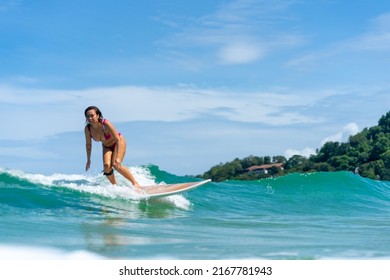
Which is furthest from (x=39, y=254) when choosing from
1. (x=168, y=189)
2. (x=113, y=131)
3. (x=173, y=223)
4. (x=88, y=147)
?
(x=168, y=189)

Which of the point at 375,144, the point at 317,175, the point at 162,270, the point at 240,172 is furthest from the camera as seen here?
the point at 375,144

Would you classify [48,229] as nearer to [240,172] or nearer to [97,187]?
[97,187]

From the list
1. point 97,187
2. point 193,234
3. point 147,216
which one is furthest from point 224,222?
point 97,187

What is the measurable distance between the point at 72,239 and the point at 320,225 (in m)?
4.43

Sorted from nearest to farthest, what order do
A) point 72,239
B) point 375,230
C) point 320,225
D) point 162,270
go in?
point 162,270 < point 72,239 < point 375,230 < point 320,225

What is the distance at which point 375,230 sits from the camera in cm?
886

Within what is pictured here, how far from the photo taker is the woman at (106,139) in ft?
33.0

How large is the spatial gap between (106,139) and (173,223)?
2.48 metres

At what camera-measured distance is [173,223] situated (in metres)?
8.60

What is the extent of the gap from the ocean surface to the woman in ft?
1.71

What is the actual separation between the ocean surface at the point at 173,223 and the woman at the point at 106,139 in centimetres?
52

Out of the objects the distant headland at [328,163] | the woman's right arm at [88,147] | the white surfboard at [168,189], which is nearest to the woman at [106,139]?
the woman's right arm at [88,147]

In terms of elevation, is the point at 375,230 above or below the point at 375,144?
below

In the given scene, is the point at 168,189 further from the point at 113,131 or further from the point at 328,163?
the point at 328,163
